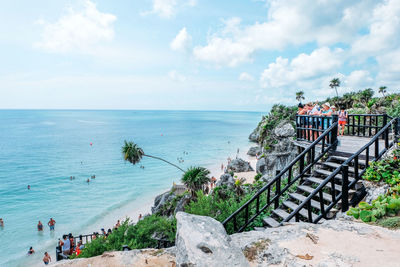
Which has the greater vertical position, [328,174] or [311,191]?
[328,174]

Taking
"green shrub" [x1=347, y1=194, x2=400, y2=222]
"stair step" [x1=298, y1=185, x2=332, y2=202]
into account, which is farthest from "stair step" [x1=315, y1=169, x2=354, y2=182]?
Answer: "green shrub" [x1=347, y1=194, x2=400, y2=222]

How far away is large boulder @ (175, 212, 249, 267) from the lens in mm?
3131

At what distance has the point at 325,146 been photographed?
888cm

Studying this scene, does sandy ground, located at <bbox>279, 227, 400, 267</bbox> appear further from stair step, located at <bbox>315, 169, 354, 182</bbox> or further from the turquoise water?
the turquoise water

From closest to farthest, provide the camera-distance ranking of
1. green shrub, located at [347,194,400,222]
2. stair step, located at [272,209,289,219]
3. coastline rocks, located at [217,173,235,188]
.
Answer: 1. green shrub, located at [347,194,400,222]
2. stair step, located at [272,209,289,219]
3. coastline rocks, located at [217,173,235,188]

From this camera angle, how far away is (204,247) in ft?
10.8

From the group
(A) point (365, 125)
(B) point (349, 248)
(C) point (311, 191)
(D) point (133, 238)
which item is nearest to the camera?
(B) point (349, 248)

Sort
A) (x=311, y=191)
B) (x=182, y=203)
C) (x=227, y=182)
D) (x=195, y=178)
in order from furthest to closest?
1. (x=195, y=178)
2. (x=182, y=203)
3. (x=227, y=182)
4. (x=311, y=191)

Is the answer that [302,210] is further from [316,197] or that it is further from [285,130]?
[285,130]


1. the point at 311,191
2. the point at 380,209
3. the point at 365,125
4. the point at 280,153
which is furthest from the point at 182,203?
the point at 380,209

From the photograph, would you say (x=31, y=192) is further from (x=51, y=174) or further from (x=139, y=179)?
(x=139, y=179)

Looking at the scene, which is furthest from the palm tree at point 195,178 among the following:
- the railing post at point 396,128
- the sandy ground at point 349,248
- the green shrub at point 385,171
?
the sandy ground at point 349,248

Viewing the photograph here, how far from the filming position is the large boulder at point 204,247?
313 centimetres

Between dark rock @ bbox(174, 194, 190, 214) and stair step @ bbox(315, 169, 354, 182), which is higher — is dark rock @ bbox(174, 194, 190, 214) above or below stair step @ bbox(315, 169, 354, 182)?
below
